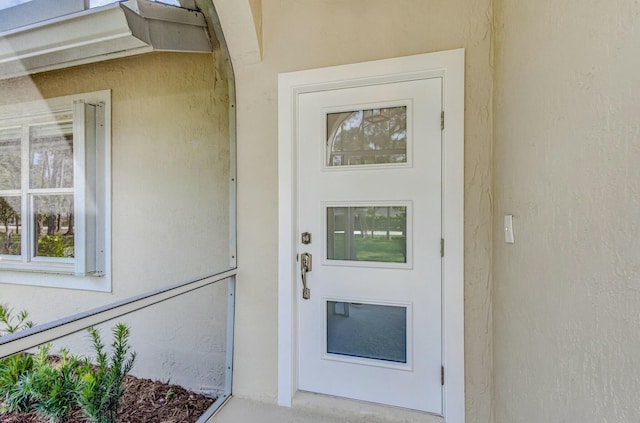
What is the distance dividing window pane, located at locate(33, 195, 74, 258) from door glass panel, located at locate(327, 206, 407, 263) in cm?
191

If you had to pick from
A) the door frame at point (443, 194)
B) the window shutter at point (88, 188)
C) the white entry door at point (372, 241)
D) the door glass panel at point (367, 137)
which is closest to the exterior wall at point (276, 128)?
the door frame at point (443, 194)

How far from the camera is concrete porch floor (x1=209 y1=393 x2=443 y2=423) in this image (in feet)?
5.45

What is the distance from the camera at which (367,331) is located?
1773mm

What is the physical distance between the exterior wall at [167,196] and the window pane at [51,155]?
23 centimetres

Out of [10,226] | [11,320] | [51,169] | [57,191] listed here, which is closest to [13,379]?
[11,320]

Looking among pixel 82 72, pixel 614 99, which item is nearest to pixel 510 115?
pixel 614 99

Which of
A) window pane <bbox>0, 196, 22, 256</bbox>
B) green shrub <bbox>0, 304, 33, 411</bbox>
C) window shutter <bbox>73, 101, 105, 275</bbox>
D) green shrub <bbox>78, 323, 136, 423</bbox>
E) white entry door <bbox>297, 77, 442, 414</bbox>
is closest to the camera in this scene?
green shrub <bbox>0, 304, 33, 411</bbox>

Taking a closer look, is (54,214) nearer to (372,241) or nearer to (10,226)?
(10,226)

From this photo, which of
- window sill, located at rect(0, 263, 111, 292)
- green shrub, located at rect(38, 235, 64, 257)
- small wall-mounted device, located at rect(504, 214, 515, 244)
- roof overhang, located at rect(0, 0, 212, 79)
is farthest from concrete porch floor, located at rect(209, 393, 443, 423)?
roof overhang, located at rect(0, 0, 212, 79)

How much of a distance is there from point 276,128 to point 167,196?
3.35 ft

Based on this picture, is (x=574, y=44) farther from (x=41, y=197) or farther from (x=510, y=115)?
(x=41, y=197)

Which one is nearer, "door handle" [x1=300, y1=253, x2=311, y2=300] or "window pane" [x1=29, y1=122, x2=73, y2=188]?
"door handle" [x1=300, y1=253, x2=311, y2=300]

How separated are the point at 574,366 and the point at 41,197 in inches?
115

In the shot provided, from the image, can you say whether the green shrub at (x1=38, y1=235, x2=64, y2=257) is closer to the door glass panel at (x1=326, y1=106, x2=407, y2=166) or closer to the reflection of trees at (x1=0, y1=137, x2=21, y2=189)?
the reflection of trees at (x1=0, y1=137, x2=21, y2=189)
